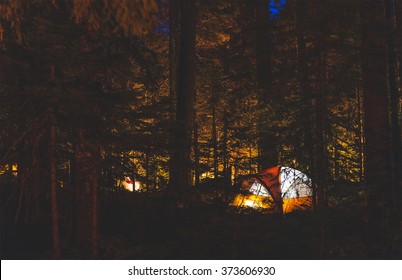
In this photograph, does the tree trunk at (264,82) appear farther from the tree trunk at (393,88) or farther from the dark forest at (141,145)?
the tree trunk at (393,88)

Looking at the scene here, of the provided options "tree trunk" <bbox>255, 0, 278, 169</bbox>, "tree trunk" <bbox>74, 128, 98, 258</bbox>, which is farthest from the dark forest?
"tree trunk" <bbox>255, 0, 278, 169</bbox>

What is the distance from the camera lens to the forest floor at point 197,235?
784 cm

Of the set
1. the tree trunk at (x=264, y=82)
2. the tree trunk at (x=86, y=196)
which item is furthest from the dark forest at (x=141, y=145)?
the tree trunk at (x=264, y=82)

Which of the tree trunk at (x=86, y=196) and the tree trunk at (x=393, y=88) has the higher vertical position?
the tree trunk at (x=393, y=88)

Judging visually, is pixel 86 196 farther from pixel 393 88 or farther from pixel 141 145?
pixel 393 88

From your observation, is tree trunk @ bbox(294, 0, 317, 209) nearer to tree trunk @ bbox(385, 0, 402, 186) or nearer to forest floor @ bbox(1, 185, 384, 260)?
forest floor @ bbox(1, 185, 384, 260)

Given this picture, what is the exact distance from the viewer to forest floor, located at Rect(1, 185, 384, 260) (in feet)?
25.7

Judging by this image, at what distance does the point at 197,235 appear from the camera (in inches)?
320

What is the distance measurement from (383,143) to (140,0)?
5.36 m

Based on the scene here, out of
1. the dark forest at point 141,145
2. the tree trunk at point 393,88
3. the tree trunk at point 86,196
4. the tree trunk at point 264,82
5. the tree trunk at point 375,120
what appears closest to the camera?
the dark forest at point 141,145

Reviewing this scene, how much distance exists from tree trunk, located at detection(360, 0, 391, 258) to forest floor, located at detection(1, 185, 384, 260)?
32 centimetres

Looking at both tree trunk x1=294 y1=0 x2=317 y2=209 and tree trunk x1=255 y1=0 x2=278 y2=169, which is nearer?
tree trunk x1=294 y1=0 x2=317 y2=209

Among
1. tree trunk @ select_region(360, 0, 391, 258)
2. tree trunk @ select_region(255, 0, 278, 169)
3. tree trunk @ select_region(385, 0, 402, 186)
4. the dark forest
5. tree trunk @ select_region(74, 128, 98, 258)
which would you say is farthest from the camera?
tree trunk @ select_region(255, 0, 278, 169)

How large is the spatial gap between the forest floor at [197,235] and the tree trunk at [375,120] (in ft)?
1.05
